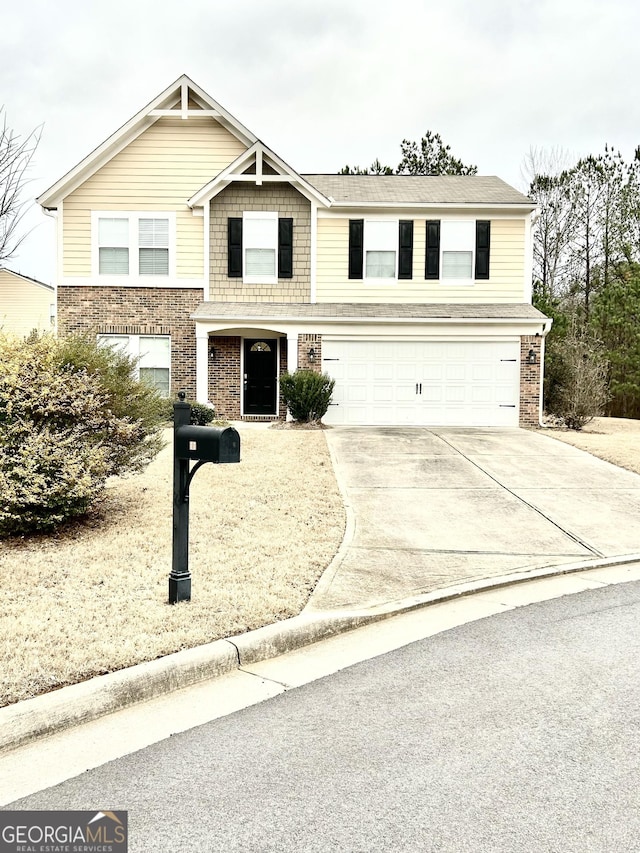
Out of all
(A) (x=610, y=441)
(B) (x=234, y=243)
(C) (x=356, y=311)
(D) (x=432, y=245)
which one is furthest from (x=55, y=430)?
(D) (x=432, y=245)

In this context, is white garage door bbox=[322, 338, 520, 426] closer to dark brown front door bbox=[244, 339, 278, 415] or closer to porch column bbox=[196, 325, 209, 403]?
dark brown front door bbox=[244, 339, 278, 415]

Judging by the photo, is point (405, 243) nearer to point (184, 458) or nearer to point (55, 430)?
point (55, 430)

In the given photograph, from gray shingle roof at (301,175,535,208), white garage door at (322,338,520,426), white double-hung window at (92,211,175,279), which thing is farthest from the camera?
gray shingle roof at (301,175,535,208)

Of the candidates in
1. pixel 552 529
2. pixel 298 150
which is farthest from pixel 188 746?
pixel 298 150

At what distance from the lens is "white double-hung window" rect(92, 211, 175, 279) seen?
20484mm

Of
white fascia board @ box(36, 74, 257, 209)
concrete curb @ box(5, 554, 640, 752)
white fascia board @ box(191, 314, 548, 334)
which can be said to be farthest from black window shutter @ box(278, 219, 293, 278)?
concrete curb @ box(5, 554, 640, 752)

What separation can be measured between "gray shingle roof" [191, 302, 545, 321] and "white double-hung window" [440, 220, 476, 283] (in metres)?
1.11

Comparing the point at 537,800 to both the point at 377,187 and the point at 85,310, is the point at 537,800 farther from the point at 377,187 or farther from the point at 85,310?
the point at 377,187

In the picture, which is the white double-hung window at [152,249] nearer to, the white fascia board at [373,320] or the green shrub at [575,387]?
the white fascia board at [373,320]

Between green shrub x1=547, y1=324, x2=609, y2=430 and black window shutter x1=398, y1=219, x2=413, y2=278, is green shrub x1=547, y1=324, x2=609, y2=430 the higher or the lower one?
the lower one

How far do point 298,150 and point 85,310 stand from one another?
30.0 metres

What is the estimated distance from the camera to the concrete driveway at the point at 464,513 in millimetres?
7070

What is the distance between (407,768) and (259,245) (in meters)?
18.4

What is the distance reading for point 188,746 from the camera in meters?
3.70
